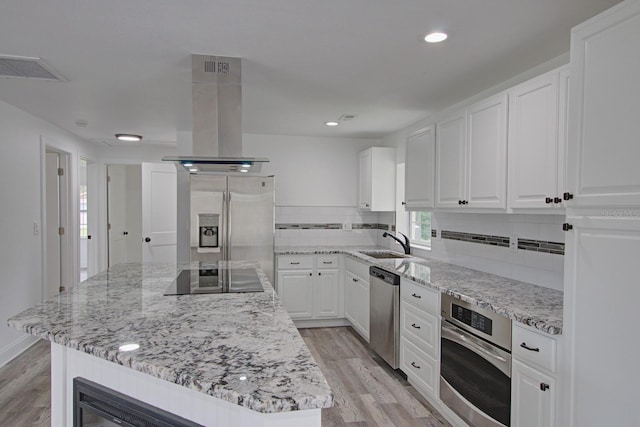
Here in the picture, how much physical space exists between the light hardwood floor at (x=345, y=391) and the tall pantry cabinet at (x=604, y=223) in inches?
50.2

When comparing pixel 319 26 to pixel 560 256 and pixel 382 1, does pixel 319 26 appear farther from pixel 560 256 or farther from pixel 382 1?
pixel 560 256

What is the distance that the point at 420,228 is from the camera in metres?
4.38

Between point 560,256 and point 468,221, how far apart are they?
997 mm

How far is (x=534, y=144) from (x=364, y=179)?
9.08 ft

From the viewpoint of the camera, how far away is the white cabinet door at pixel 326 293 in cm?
458

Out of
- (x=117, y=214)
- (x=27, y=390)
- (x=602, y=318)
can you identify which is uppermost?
(x=117, y=214)

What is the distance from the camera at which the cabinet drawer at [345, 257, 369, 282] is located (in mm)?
3926

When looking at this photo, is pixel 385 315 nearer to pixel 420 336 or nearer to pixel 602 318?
pixel 420 336

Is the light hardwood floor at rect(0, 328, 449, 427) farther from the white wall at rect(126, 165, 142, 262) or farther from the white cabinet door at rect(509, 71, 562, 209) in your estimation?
the white wall at rect(126, 165, 142, 262)

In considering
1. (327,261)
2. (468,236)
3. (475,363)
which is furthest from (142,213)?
(475,363)

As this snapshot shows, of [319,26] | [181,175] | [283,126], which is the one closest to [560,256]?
[319,26]

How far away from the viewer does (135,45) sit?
219 cm

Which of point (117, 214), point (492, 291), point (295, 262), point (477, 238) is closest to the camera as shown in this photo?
point (492, 291)

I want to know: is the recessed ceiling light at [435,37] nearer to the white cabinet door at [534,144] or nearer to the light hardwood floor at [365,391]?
the white cabinet door at [534,144]
